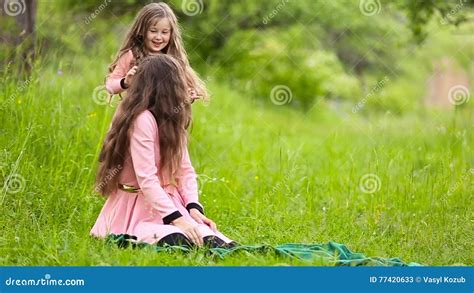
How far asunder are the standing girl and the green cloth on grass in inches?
3.9

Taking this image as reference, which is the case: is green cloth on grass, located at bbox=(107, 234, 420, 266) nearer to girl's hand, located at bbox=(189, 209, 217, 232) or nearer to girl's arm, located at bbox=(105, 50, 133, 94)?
girl's hand, located at bbox=(189, 209, 217, 232)

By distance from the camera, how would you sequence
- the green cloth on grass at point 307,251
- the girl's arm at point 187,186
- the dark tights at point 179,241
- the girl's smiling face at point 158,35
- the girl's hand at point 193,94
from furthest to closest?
the girl's smiling face at point 158,35, the girl's hand at point 193,94, the girl's arm at point 187,186, the dark tights at point 179,241, the green cloth on grass at point 307,251

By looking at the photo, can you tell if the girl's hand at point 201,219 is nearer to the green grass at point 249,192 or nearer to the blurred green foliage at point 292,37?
the green grass at point 249,192

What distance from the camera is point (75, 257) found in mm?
4199

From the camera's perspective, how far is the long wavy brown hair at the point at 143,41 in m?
5.00

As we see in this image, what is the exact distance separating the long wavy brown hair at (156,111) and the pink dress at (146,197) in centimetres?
4

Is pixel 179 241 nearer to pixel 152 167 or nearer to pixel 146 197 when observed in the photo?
pixel 146 197

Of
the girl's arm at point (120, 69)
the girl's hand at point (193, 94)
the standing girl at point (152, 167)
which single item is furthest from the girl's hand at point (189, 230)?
the girl's arm at point (120, 69)

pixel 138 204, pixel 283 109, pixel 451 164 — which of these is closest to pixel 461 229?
pixel 451 164

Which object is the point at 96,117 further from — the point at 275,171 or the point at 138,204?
the point at 138,204

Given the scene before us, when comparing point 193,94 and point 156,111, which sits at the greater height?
point 193,94

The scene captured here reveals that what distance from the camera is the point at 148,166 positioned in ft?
14.7

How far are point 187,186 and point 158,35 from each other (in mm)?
941

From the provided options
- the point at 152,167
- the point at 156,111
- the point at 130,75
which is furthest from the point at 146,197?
the point at 130,75
